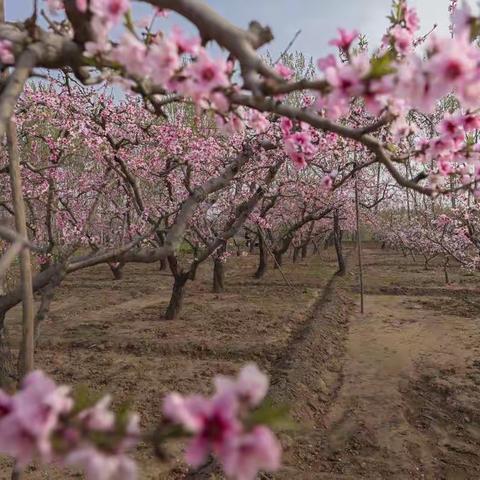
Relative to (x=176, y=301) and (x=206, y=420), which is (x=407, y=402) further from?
(x=206, y=420)

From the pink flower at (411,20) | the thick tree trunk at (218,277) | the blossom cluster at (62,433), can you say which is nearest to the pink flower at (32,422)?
the blossom cluster at (62,433)

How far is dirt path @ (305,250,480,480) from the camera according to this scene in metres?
4.47

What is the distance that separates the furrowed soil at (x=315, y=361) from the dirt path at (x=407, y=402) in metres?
0.02

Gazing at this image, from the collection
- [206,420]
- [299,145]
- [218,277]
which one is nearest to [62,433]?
[206,420]

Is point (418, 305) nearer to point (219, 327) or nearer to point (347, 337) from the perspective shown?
point (347, 337)

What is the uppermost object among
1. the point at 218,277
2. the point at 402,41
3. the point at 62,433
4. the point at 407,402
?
the point at 402,41

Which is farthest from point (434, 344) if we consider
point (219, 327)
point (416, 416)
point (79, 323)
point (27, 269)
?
point (27, 269)

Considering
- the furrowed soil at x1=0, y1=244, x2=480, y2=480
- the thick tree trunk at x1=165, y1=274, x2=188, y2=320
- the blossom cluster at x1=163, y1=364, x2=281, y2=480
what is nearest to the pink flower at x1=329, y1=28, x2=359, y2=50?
the blossom cluster at x1=163, y1=364, x2=281, y2=480

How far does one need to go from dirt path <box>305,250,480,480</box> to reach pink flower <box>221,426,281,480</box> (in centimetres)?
366

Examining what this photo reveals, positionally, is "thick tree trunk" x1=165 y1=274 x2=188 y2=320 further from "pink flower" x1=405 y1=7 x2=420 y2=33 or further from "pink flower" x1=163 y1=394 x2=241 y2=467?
"pink flower" x1=163 y1=394 x2=241 y2=467

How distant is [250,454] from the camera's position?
2.77 feet

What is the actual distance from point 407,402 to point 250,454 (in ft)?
18.5

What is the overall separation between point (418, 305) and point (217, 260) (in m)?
5.12

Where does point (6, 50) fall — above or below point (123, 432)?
above
